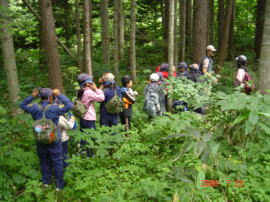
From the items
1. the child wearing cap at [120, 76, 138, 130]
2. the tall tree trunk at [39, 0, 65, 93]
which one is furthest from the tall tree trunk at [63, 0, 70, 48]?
the child wearing cap at [120, 76, 138, 130]

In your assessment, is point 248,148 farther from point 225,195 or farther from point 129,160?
point 129,160

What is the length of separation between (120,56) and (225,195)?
15.1 meters

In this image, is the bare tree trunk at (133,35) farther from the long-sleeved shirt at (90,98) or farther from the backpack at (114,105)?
the long-sleeved shirt at (90,98)

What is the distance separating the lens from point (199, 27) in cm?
985

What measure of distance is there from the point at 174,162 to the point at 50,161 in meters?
2.36

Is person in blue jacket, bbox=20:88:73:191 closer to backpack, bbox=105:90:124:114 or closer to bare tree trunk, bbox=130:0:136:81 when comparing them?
backpack, bbox=105:90:124:114

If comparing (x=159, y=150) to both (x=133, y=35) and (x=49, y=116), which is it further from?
(x=133, y=35)

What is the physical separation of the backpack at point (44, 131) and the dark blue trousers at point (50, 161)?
27 centimetres

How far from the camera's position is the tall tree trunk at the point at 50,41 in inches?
291

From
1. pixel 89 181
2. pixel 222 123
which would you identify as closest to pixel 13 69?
pixel 89 181

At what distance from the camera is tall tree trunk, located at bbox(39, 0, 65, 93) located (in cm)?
739

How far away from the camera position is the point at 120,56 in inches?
696

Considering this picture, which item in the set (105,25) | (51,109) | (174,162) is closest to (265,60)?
(174,162)

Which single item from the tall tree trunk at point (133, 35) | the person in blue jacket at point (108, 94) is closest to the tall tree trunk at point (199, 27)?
the tall tree trunk at point (133, 35)
